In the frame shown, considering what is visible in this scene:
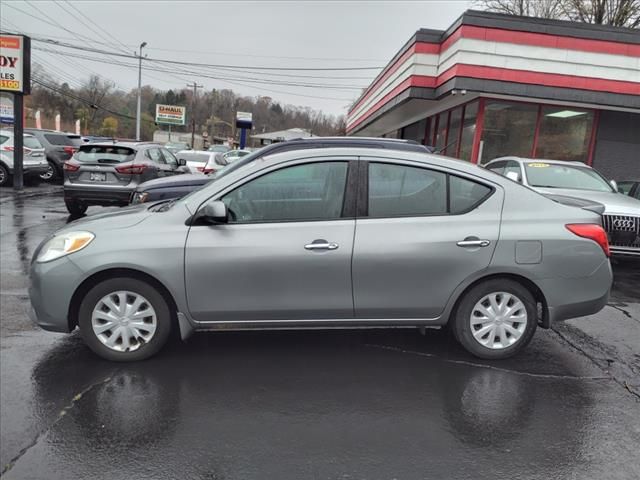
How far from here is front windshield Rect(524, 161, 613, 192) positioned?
8.59m

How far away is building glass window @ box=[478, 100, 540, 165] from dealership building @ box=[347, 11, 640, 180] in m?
0.03

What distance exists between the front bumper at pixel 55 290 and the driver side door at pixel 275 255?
87cm

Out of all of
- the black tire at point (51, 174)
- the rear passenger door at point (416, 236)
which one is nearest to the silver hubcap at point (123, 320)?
the rear passenger door at point (416, 236)

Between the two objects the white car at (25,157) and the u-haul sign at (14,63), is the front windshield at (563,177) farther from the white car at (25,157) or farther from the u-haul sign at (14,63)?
the white car at (25,157)

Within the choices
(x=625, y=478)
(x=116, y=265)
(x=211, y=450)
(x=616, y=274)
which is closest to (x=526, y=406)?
(x=625, y=478)

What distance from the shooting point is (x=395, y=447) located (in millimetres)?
3064

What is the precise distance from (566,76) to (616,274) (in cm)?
572

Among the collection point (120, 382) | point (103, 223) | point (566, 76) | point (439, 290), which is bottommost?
point (120, 382)

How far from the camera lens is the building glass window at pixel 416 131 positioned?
20.4m

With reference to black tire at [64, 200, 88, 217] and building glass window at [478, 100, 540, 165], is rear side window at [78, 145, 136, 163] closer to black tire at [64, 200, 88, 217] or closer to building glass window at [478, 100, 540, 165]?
black tire at [64, 200, 88, 217]

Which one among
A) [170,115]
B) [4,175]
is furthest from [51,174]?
[170,115]

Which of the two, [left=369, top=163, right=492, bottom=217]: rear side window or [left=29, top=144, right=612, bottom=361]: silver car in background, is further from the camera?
[left=369, top=163, right=492, bottom=217]: rear side window

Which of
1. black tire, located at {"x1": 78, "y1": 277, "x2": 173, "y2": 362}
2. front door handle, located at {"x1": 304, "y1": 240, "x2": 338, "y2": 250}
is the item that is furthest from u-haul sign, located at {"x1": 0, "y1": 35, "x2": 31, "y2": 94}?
front door handle, located at {"x1": 304, "y1": 240, "x2": 338, "y2": 250}

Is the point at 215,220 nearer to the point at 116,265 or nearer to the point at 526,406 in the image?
the point at 116,265
